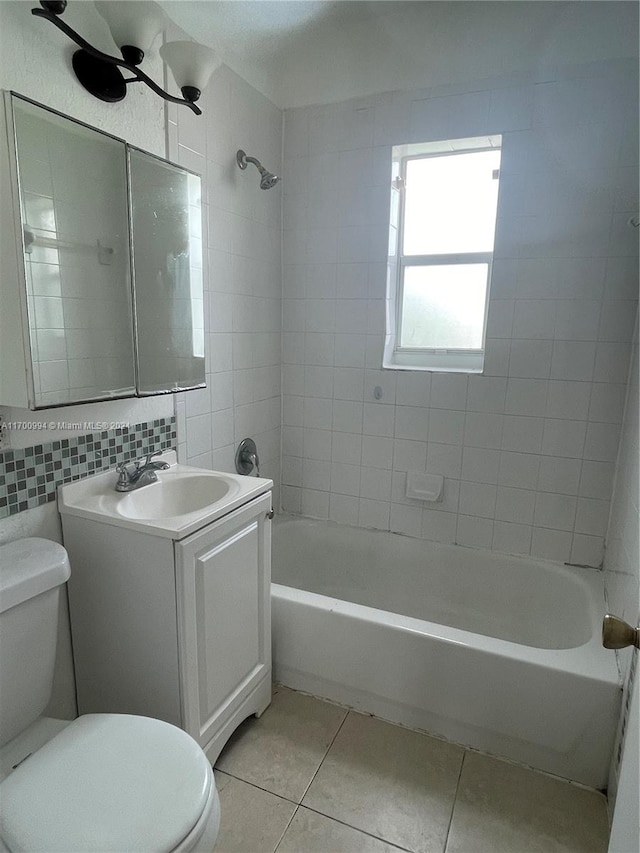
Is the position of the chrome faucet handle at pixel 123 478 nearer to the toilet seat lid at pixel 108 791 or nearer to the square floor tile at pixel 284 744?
the toilet seat lid at pixel 108 791

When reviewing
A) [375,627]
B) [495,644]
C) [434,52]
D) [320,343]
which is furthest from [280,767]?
[434,52]

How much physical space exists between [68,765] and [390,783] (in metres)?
0.96

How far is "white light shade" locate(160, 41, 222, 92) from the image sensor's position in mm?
1402

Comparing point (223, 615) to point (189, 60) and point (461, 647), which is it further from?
point (189, 60)

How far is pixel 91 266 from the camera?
1.44 m

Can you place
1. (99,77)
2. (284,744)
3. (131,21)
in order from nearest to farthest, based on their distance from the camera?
(131,21), (99,77), (284,744)

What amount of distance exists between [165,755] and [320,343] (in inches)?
71.9

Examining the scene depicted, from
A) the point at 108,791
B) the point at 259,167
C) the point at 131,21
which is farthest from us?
the point at 259,167

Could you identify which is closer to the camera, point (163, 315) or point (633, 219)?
point (163, 315)

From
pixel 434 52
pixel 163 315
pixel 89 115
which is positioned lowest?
pixel 163 315

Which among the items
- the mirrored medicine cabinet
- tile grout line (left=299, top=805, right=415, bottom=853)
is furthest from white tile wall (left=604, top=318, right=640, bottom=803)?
the mirrored medicine cabinet

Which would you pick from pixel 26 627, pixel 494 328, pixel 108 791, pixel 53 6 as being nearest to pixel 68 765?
pixel 108 791

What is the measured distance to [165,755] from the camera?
1.06m

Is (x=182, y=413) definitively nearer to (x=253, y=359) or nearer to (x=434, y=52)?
(x=253, y=359)
